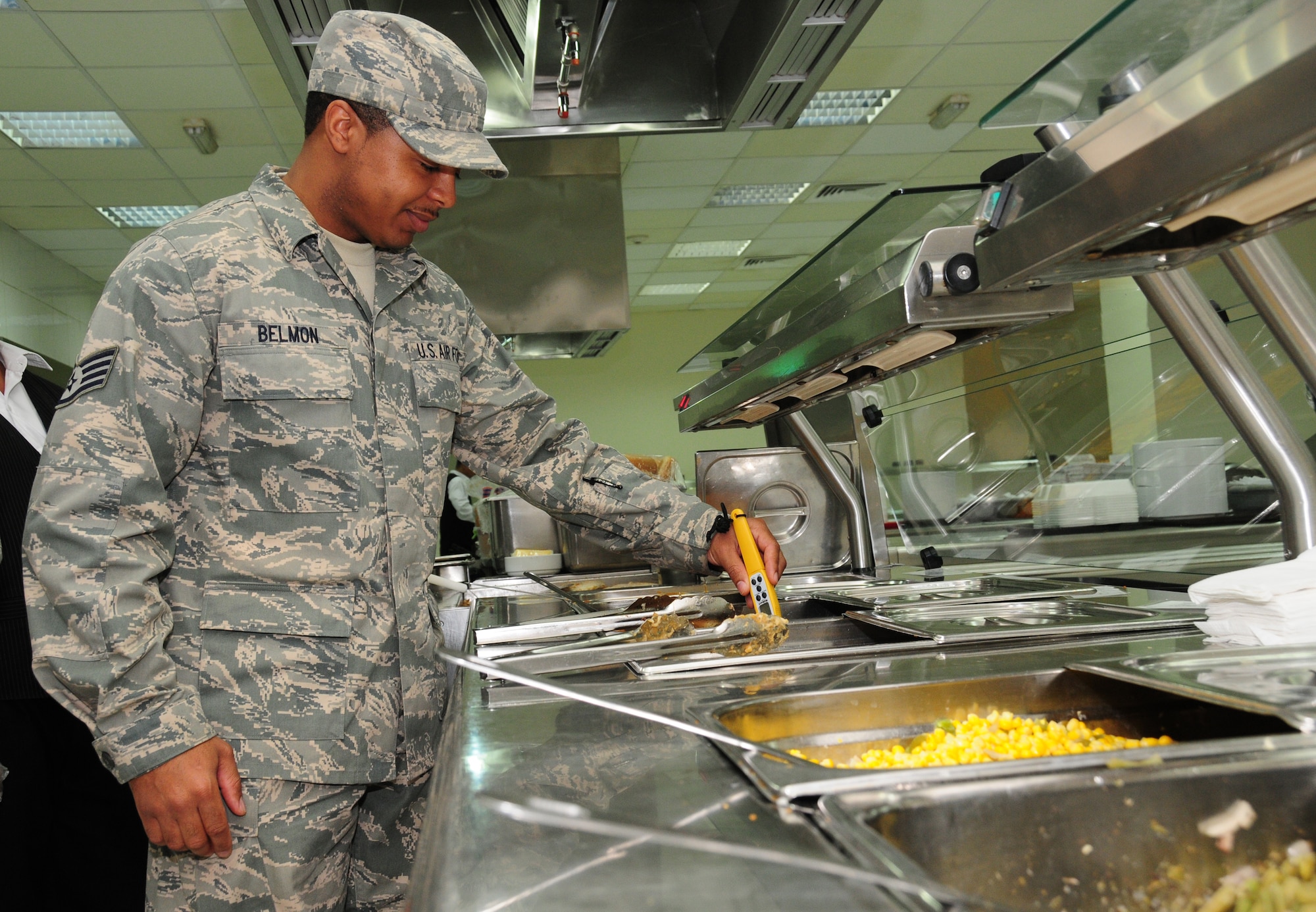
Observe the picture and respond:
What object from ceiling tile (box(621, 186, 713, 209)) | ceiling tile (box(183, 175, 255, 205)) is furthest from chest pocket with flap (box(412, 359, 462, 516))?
ceiling tile (box(621, 186, 713, 209))

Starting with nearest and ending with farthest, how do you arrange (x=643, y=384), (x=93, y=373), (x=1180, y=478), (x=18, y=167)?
(x=93, y=373), (x=1180, y=478), (x=18, y=167), (x=643, y=384)

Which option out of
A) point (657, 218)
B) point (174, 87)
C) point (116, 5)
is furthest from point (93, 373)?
point (657, 218)

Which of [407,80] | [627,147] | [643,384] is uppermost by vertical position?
[627,147]

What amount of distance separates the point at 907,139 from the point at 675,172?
1541 mm

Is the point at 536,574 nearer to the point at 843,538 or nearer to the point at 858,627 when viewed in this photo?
the point at 843,538

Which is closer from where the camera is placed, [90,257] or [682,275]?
[90,257]

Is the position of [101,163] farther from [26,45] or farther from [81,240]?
[81,240]

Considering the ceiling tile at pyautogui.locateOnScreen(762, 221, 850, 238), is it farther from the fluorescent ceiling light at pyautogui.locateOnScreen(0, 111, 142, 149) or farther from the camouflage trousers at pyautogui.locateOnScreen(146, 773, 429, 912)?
the camouflage trousers at pyautogui.locateOnScreen(146, 773, 429, 912)

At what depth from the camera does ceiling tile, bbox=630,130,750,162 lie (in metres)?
5.38

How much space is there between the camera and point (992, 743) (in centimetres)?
82

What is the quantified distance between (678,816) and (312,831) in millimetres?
794

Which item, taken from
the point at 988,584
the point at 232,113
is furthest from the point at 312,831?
the point at 232,113

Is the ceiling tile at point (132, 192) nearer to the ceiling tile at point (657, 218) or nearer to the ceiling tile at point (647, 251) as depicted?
the ceiling tile at point (657, 218)

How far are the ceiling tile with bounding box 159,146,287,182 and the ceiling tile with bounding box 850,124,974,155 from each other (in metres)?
3.72
